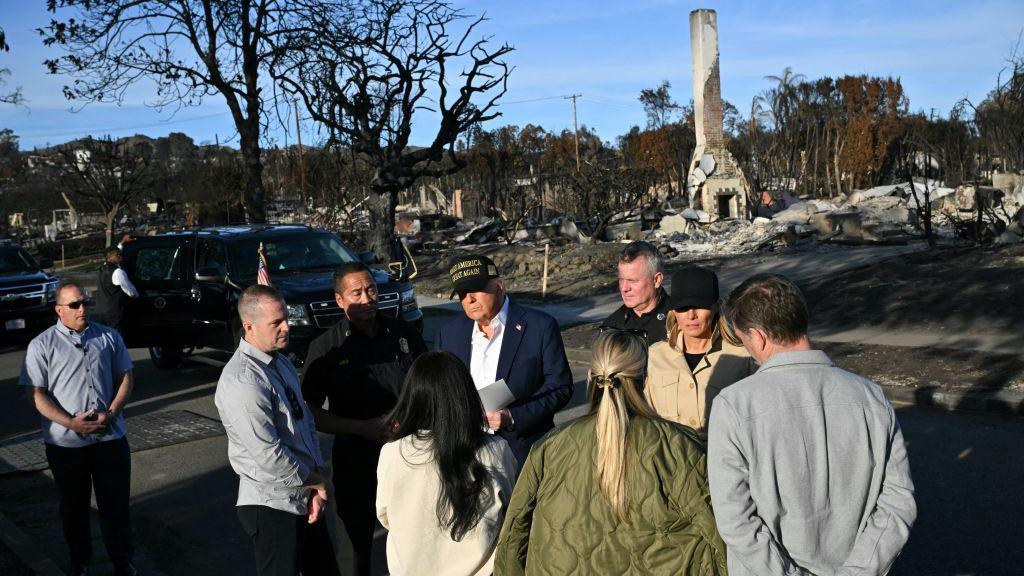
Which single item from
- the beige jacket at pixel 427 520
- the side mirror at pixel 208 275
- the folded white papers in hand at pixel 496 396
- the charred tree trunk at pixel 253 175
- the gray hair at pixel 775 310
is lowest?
the beige jacket at pixel 427 520

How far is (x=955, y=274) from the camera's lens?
1487cm

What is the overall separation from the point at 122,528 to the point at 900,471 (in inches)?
180

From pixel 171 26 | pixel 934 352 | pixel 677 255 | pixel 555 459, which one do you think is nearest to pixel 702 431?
pixel 555 459

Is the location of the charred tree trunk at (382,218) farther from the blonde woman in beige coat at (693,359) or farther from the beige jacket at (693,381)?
the beige jacket at (693,381)

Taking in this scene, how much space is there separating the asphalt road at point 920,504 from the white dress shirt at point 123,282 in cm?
464

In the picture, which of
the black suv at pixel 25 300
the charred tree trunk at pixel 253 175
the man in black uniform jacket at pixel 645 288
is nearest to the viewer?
the man in black uniform jacket at pixel 645 288

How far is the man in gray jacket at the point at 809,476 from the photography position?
9.18 ft

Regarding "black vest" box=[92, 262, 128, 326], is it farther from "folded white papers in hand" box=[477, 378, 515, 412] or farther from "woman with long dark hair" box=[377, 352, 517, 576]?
"woman with long dark hair" box=[377, 352, 517, 576]

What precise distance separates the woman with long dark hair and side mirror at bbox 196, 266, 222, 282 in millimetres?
9901

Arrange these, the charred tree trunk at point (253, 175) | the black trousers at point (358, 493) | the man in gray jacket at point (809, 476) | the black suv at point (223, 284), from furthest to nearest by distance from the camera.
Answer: the charred tree trunk at point (253, 175) → the black suv at point (223, 284) → the black trousers at point (358, 493) → the man in gray jacket at point (809, 476)

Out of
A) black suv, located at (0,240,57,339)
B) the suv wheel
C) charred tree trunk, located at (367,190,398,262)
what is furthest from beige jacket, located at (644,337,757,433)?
charred tree trunk, located at (367,190,398,262)

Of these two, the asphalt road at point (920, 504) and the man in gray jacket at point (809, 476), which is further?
the asphalt road at point (920, 504)

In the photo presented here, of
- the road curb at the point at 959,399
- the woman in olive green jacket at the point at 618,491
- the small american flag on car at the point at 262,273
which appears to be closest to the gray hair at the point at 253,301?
the woman in olive green jacket at the point at 618,491

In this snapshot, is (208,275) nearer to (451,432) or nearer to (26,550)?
(26,550)
